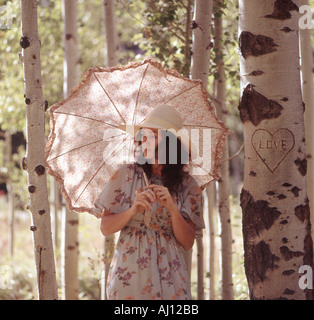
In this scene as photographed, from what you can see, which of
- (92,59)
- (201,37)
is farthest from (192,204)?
(92,59)

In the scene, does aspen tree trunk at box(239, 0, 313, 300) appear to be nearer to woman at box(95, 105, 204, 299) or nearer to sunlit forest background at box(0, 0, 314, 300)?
woman at box(95, 105, 204, 299)

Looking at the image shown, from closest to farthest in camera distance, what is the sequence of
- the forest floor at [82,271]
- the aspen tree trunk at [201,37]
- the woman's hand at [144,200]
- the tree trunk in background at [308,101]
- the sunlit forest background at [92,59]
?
the woman's hand at [144,200]
the aspen tree trunk at [201,37]
the tree trunk in background at [308,101]
the sunlit forest background at [92,59]
the forest floor at [82,271]

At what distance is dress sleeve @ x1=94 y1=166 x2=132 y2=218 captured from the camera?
3.20 metres

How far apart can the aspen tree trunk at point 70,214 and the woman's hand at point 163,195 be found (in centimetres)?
343

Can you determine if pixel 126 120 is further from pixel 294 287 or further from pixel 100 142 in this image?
pixel 294 287

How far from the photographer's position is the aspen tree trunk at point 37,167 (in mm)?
4000

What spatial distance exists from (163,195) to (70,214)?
357cm

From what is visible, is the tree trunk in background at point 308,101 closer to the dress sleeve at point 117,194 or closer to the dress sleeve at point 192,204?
the dress sleeve at point 192,204

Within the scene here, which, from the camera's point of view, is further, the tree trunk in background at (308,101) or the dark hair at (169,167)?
the tree trunk in background at (308,101)

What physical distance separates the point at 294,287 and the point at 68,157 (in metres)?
1.72

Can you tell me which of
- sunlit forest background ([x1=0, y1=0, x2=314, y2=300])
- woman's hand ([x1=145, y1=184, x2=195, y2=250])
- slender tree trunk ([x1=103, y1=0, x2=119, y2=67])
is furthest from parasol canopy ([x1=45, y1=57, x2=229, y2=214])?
slender tree trunk ([x1=103, y1=0, x2=119, y2=67])

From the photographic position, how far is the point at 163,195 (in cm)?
303

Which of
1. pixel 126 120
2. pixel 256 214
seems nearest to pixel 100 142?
pixel 126 120

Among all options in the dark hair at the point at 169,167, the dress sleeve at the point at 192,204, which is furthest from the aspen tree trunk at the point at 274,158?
the dark hair at the point at 169,167
